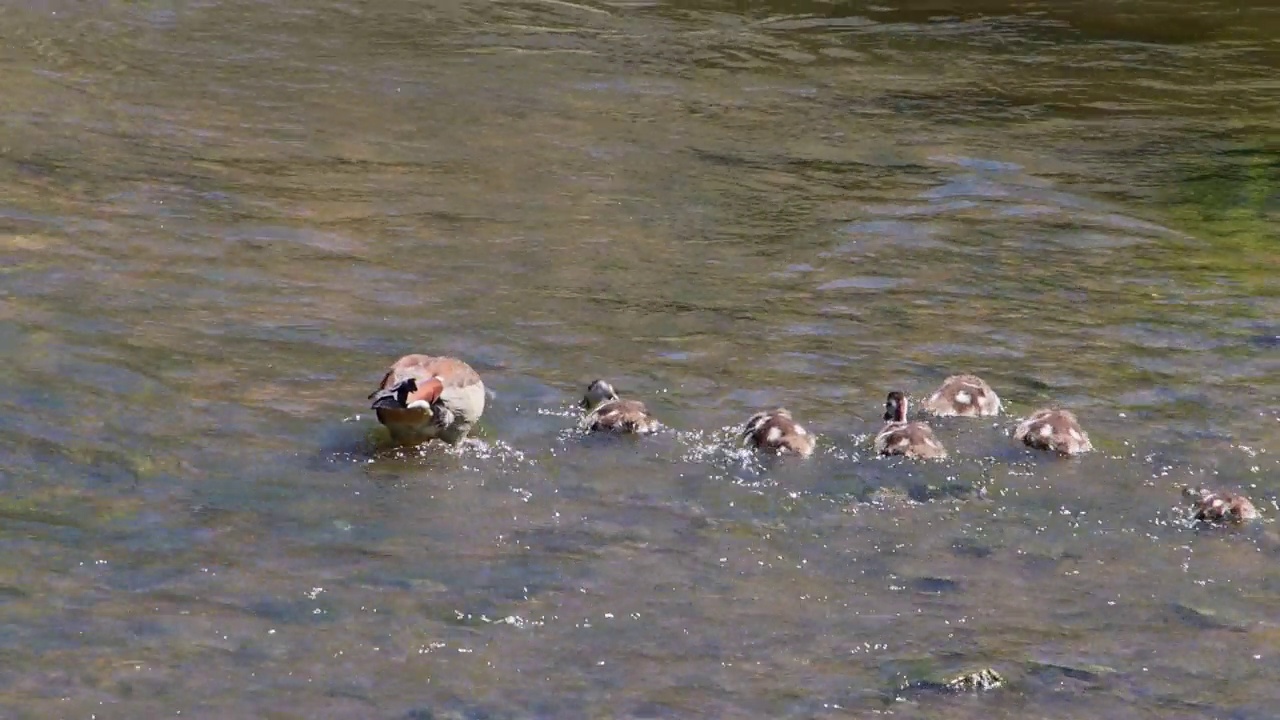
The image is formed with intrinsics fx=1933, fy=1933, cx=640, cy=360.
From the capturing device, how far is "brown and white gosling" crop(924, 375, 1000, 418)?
31.6 feet

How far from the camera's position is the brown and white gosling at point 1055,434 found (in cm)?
920

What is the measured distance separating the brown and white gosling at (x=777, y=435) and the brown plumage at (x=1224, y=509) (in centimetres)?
179

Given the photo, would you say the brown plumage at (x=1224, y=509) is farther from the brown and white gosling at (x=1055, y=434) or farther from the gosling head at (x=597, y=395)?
the gosling head at (x=597, y=395)

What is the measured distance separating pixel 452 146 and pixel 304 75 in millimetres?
2358

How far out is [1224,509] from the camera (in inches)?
334

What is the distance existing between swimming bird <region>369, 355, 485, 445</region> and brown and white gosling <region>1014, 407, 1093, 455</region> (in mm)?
2631

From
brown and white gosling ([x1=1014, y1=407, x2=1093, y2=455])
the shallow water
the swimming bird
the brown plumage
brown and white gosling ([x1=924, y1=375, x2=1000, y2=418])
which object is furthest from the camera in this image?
brown and white gosling ([x1=924, y1=375, x2=1000, y2=418])

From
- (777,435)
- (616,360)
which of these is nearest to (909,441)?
(777,435)

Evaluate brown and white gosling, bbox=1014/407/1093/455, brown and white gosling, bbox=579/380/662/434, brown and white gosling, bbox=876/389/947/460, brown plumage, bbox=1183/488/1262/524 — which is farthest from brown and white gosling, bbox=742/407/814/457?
brown plumage, bbox=1183/488/1262/524

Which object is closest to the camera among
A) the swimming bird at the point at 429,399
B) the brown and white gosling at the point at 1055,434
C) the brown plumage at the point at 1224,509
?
the brown plumage at the point at 1224,509

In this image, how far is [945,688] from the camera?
6.98 m

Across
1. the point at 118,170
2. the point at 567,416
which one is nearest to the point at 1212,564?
the point at 567,416

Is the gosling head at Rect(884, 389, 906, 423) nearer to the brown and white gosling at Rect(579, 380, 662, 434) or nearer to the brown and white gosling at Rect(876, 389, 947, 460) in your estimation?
the brown and white gosling at Rect(876, 389, 947, 460)

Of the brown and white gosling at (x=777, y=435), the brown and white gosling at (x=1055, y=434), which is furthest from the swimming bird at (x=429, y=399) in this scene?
the brown and white gosling at (x=1055, y=434)
